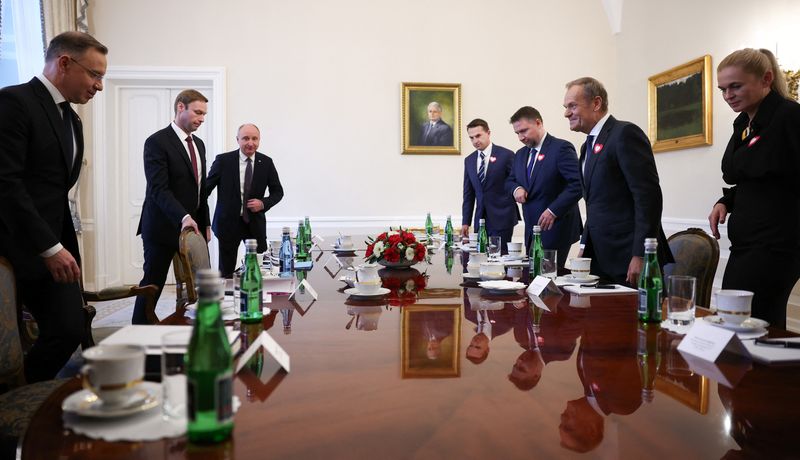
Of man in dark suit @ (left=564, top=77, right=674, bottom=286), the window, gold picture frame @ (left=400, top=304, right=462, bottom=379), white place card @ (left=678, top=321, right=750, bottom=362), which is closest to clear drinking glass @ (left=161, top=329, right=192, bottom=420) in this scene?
gold picture frame @ (left=400, top=304, right=462, bottom=379)

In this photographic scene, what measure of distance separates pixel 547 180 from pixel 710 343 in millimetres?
3447

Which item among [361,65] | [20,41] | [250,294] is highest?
[361,65]

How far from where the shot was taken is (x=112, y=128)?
23.5 feet

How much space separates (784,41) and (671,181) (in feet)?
5.58

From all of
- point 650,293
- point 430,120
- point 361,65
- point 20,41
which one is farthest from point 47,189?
point 430,120

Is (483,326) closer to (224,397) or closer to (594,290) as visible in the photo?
(594,290)

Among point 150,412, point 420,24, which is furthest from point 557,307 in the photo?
point 420,24

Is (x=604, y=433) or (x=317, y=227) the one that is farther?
(x=317, y=227)

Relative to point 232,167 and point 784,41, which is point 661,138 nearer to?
point 784,41

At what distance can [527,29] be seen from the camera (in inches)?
291

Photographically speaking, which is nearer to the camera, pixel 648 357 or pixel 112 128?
pixel 648 357

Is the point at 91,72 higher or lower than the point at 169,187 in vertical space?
higher

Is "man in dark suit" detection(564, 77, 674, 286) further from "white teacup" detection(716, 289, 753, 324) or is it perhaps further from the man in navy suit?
the man in navy suit

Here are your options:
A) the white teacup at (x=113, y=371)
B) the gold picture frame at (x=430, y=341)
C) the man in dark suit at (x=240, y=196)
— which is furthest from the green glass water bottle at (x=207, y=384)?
the man in dark suit at (x=240, y=196)
